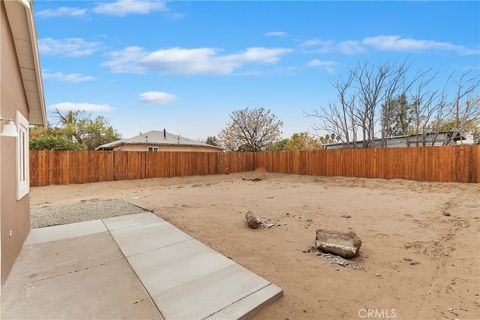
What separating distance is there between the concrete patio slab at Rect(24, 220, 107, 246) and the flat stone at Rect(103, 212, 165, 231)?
6.5 inches

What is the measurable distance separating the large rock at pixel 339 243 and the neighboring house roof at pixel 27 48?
5.37 m

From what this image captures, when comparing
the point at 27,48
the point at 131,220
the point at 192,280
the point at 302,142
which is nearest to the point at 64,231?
the point at 131,220

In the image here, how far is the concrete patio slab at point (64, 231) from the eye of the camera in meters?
4.32

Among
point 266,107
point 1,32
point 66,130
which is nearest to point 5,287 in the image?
point 1,32

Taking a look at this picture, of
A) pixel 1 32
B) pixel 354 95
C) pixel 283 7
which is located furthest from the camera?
pixel 354 95

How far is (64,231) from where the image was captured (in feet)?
15.6

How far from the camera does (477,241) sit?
171 inches

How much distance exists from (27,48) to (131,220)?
3595mm

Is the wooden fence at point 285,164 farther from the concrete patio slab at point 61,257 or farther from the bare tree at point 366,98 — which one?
the concrete patio slab at point 61,257

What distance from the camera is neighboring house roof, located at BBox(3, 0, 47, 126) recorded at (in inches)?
133

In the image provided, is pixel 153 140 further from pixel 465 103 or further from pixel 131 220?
pixel 465 103

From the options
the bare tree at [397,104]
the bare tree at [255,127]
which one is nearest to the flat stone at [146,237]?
the bare tree at [397,104]

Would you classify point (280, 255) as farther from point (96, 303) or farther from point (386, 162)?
point (386, 162)

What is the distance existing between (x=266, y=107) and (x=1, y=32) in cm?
2560
